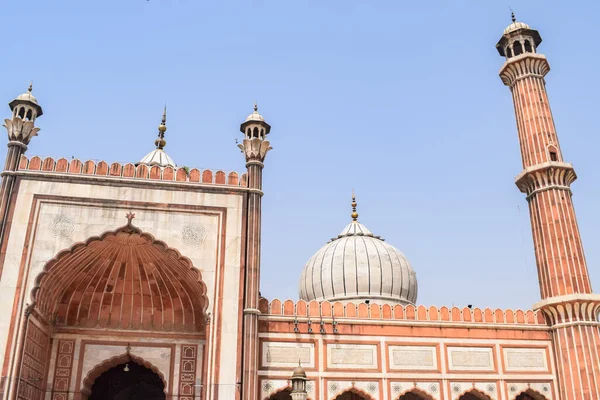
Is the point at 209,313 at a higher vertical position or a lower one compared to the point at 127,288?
lower

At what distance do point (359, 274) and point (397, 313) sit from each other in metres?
3.86

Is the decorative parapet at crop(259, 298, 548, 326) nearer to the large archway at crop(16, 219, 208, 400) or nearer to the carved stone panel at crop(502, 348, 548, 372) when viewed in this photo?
the carved stone panel at crop(502, 348, 548, 372)

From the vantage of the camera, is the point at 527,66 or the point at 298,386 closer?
the point at 298,386

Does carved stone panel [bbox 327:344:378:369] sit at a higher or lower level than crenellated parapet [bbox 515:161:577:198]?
lower

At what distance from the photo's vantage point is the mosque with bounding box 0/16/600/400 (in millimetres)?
10336

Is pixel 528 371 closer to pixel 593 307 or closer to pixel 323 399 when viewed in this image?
pixel 593 307

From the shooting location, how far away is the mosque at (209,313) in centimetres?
1034

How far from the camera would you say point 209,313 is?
10367 mm

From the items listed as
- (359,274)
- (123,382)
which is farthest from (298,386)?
(359,274)

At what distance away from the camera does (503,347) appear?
11.6m

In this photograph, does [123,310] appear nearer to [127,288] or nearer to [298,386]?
[127,288]

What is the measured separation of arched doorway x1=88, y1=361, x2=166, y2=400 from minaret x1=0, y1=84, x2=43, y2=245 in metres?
3.87

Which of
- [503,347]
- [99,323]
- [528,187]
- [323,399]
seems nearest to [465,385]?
[503,347]

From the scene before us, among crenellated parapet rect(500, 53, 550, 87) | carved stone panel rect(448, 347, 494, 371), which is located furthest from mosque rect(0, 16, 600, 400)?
crenellated parapet rect(500, 53, 550, 87)
